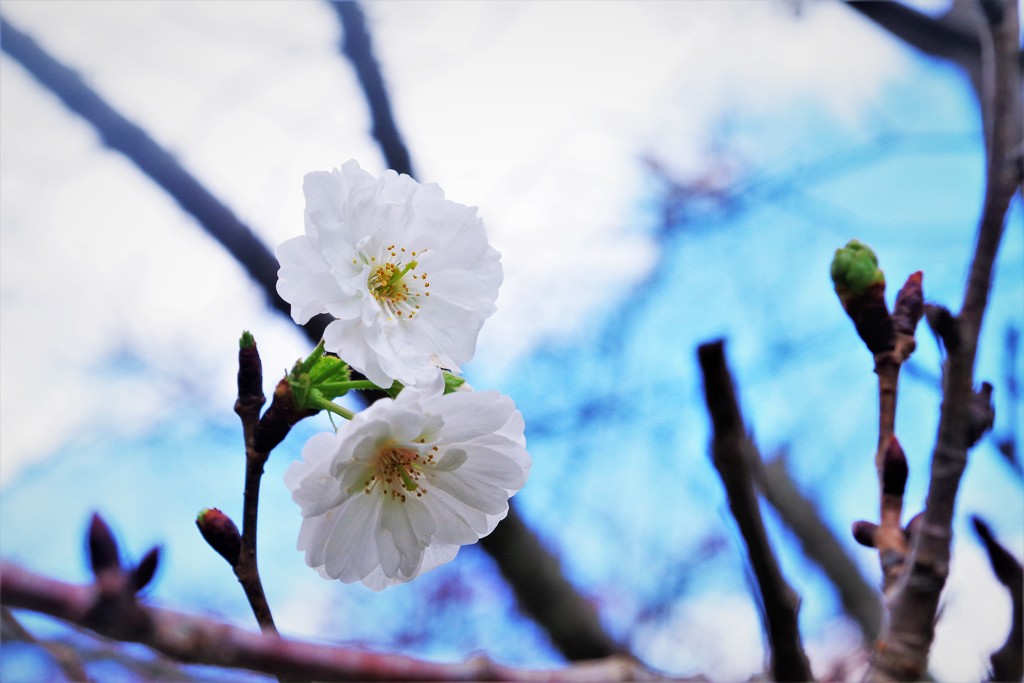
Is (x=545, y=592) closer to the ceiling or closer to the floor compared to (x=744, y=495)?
closer to the floor

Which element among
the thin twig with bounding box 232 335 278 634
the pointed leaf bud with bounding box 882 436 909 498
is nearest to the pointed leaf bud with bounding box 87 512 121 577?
the thin twig with bounding box 232 335 278 634

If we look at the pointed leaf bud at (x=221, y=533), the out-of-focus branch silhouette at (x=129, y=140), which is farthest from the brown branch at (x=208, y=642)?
the out-of-focus branch silhouette at (x=129, y=140)

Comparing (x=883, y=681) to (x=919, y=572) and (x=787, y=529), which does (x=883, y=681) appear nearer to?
(x=919, y=572)

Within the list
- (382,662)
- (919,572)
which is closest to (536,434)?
(919,572)

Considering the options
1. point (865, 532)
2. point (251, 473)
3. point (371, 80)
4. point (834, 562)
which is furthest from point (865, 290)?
point (834, 562)

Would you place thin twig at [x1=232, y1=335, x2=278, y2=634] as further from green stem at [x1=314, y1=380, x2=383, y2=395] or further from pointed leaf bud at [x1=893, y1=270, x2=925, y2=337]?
pointed leaf bud at [x1=893, y1=270, x2=925, y2=337]

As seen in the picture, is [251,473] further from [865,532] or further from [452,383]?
[865,532]

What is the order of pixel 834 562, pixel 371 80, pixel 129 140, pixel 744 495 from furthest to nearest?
pixel 834 562 → pixel 371 80 → pixel 129 140 → pixel 744 495
